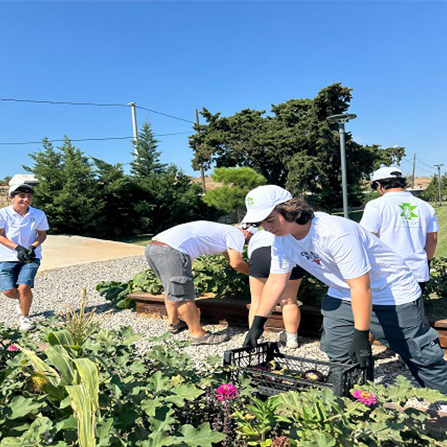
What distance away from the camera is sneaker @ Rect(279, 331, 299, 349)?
3.53m

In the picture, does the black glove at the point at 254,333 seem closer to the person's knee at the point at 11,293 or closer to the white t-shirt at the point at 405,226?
the white t-shirt at the point at 405,226

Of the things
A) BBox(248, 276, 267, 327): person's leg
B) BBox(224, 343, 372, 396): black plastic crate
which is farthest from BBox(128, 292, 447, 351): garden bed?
BBox(224, 343, 372, 396): black plastic crate

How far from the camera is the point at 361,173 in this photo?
3061 cm

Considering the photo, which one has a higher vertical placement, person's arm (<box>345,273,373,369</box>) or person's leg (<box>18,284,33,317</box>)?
person's arm (<box>345,273,373,369</box>)

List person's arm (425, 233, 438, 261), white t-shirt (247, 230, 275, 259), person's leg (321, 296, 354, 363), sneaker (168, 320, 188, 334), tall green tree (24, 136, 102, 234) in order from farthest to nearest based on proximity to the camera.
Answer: tall green tree (24, 136, 102, 234) → sneaker (168, 320, 188, 334) → white t-shirt (247, 230, 275, 259) → person's arm (425, 233, 438, 261) → person's leg (321, 296, 354, 363)

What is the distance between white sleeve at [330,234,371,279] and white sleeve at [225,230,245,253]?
173 cm

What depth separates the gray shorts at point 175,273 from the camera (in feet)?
12.1

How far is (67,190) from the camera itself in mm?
15500

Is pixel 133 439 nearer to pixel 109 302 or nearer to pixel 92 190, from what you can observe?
pixel 109 302

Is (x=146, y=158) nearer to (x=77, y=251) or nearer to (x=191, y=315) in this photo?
(x=77, y=251)

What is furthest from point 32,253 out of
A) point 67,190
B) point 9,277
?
point 67,190

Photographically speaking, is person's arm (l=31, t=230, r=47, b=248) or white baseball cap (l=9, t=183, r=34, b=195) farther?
person's arm (l=31, t=230, r=47, b=248)

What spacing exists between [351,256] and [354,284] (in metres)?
0.13

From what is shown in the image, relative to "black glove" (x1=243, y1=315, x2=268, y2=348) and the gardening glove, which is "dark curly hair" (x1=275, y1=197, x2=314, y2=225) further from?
the gardening glove
